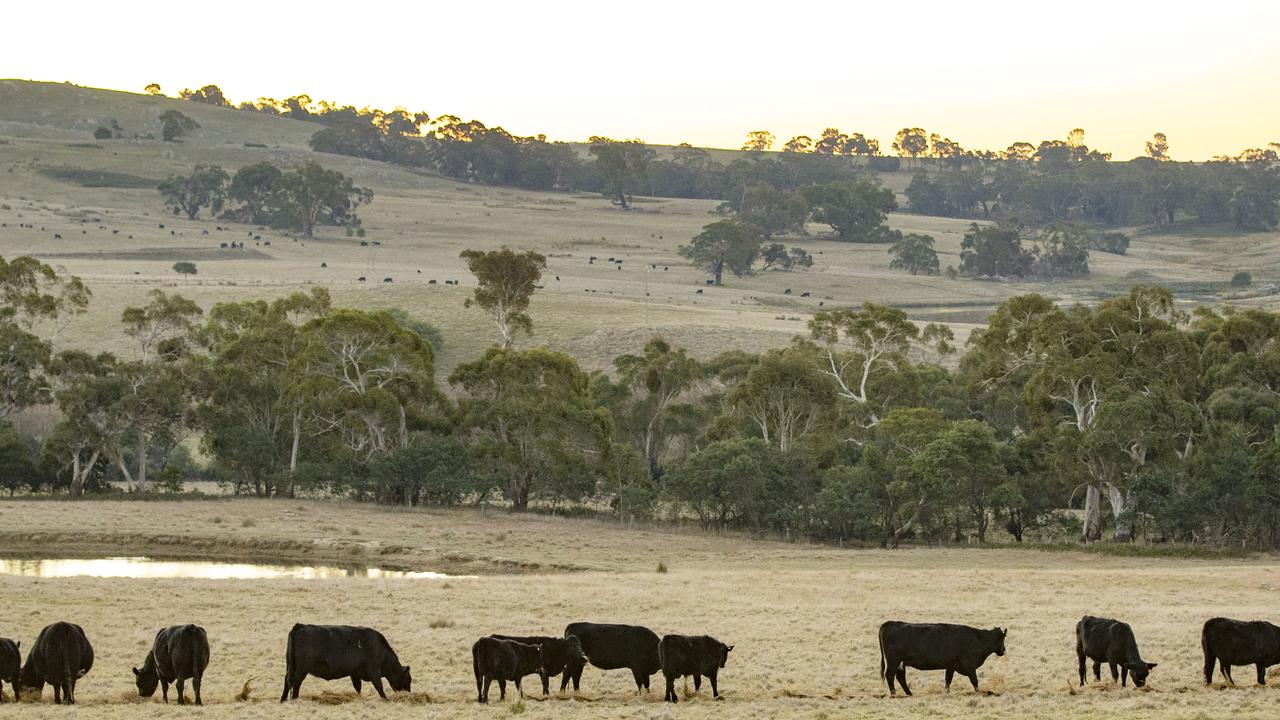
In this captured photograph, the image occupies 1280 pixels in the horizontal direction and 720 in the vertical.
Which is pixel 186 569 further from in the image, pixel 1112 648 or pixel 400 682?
pixel 1112 648

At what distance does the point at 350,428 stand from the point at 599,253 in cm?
A: 10960

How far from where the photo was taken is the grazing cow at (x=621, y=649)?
71.6 ft

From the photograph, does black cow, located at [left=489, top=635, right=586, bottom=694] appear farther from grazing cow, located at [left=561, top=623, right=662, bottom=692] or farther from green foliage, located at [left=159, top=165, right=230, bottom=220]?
green foliage, located at [left=159, top=165, right=230, bottom=220]

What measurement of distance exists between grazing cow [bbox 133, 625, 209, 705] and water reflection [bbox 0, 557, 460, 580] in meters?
23.3

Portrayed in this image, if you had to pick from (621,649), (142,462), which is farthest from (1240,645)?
(142,462)

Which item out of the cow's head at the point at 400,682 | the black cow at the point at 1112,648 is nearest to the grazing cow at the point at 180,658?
the cow's head at the point at 400,682

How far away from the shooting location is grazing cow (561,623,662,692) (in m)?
21.8

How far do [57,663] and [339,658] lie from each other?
371 cm

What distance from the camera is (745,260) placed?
158 meters

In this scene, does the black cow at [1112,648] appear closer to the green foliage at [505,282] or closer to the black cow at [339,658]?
the black cow at [339,658]

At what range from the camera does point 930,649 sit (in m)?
21.7

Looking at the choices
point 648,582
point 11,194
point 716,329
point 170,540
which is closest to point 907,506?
point 648,582

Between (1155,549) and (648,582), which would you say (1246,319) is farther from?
(648,582)

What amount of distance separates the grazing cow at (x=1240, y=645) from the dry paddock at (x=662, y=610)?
1.70ft
